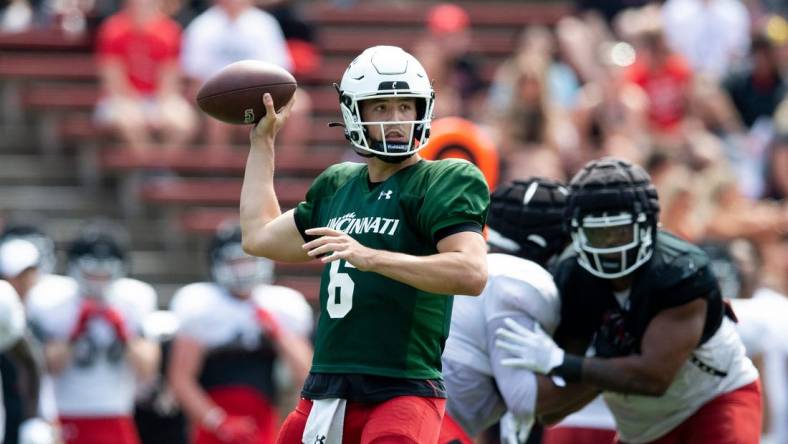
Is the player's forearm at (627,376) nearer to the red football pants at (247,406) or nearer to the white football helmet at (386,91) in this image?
the white football helmet at (386,91)

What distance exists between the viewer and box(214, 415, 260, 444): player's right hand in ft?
30.6

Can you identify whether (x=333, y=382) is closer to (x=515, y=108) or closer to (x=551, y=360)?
(x=551, y=360)

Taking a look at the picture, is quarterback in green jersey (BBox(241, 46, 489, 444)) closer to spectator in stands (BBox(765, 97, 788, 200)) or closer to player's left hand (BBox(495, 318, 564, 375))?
player's left hand (BBox(495, 318, 564, 375))

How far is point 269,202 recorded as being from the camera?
5.55 m

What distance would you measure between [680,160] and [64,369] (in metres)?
4.34

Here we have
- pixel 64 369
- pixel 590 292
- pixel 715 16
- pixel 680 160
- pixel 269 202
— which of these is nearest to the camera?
pixel 269 202

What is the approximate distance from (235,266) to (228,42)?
11.1 feet

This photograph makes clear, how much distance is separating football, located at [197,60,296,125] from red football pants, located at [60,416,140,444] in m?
4.65

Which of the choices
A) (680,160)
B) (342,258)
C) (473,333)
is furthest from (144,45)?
(342,258)

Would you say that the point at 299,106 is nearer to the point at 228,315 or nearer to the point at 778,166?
the point at 228,315

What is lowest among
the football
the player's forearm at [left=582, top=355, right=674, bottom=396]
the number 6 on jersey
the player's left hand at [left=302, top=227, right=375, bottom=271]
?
the player's forearm at [left=582, top=355, right=674, bottom=396]

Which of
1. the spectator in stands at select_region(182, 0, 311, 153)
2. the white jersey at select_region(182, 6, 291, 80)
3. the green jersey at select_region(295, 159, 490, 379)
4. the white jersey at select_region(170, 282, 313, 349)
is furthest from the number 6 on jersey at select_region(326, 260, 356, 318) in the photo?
the white jersey at select_region(182, 6, 291, 80)

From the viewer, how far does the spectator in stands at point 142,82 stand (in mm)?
12359

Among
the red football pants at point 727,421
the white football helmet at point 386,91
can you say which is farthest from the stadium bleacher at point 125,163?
the white football helmet at point 386,91
